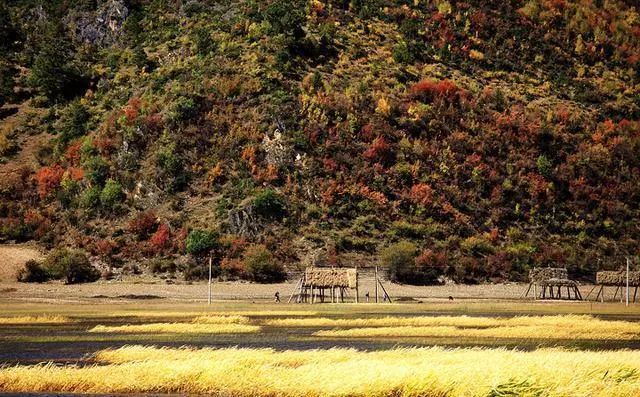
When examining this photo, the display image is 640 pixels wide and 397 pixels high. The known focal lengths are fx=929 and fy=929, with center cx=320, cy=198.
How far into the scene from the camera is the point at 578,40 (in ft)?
450

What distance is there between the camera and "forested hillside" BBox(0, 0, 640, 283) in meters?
95.4

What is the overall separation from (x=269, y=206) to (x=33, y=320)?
44.2m

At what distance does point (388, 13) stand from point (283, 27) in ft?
66.2

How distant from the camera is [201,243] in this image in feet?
300

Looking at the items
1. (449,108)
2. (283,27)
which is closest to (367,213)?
(449,108)

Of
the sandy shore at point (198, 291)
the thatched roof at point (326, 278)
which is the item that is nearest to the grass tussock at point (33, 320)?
the sandy shore at point (198, 291)

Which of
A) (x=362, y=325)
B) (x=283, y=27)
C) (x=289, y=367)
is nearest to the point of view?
(x=289, y=367)

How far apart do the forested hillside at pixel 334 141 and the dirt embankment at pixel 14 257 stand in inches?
93.1

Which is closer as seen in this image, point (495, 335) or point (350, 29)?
point (495, 335)

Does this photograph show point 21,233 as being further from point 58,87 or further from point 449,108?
point 449,108

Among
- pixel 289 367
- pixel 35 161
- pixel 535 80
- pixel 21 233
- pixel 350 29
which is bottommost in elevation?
pixel 289 367

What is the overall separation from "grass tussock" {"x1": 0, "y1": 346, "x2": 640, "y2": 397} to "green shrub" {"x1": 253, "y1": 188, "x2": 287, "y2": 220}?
208 feet

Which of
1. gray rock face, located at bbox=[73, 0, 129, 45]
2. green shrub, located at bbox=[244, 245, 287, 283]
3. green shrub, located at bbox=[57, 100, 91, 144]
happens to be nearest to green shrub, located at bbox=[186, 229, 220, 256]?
green shrub, located at bbox=[244, 245, 287, 283]

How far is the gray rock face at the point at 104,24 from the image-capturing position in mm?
143500
